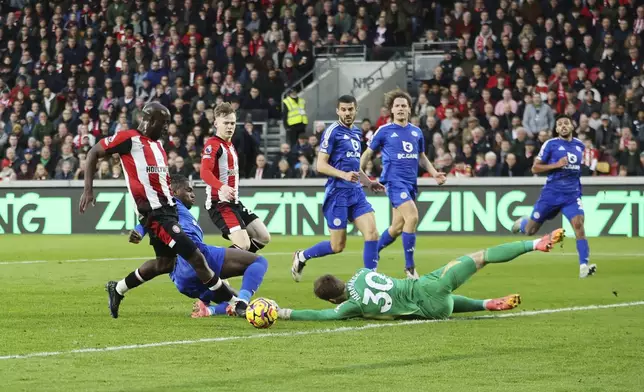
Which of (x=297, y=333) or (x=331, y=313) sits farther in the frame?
(x=331, y=313)

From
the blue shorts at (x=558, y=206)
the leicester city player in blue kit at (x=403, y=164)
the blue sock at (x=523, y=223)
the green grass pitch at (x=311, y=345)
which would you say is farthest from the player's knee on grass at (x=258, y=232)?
the blue sock at (x=523, y=223)

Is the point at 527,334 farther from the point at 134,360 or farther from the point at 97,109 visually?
the point at 97,109

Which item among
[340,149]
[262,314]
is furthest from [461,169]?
[262,314]

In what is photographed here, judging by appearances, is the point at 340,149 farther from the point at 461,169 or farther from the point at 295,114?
the point at 295,114

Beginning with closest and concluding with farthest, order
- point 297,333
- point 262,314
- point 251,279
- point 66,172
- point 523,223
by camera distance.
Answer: point 297,333 → point 262,314 → point 251,279 → point 523,223 → point 66,172

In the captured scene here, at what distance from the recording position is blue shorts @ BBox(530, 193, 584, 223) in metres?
15.5

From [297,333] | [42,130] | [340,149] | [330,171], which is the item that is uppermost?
[340,149]

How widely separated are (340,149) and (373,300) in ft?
13.2

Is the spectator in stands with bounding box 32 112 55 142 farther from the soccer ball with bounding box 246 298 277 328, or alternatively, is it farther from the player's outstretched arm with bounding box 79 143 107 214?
the soccer ball with bounding box 246 298 277 328

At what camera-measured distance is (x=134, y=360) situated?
25.4 ft

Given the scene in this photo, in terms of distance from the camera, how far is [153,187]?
1012cm

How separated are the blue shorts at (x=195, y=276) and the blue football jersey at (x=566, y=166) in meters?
6.40

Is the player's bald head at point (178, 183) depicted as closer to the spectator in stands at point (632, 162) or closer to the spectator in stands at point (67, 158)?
the spectator in stands at point (632, 162)

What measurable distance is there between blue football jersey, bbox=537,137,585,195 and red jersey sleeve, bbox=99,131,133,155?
280 inches
